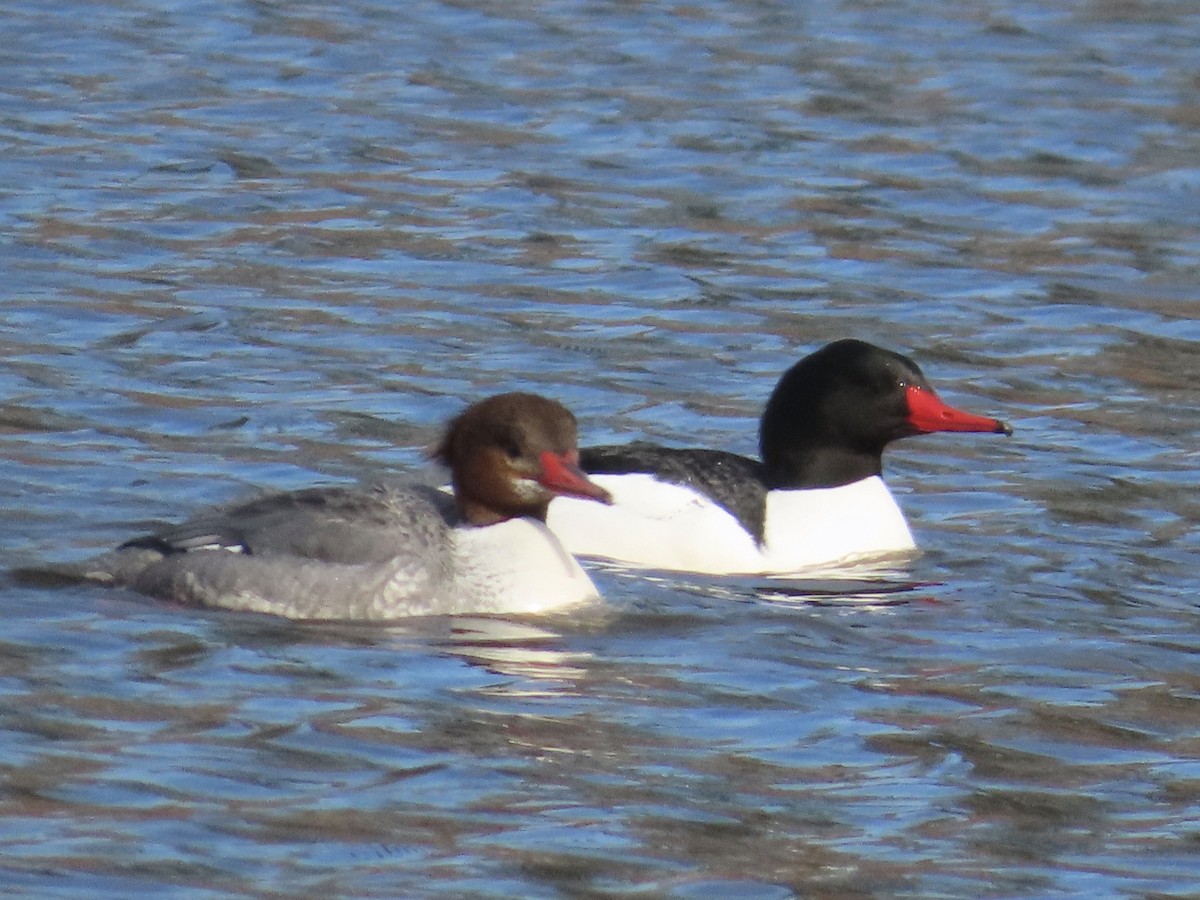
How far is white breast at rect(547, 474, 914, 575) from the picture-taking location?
1038 cm

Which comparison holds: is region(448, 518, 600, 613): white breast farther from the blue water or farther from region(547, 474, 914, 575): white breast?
region(547, 474, 914, 575): white breast

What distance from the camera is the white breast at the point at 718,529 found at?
34.0 feet

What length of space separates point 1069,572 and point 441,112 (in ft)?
27.3

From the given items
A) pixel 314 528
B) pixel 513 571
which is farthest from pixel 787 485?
pixel 314 528

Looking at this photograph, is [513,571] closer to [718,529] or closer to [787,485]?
[718,529]

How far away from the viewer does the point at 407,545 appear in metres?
9.08

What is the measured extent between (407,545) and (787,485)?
2.39 meters

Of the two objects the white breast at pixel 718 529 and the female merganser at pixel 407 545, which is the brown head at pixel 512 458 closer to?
the female merganser at pixel 407 545

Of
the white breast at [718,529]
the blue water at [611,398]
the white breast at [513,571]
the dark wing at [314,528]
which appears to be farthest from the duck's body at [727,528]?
the dark wing at [314,528]

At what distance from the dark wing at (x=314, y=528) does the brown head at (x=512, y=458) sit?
0.62 feet

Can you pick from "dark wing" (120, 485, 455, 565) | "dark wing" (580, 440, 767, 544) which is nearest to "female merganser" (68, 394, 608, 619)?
"dark wing" (120, 485, 455, 565)

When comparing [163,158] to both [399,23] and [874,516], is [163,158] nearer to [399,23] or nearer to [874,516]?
[399,23]

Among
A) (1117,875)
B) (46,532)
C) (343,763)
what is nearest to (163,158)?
(46,532)

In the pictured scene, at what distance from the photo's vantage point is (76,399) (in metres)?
11.5
